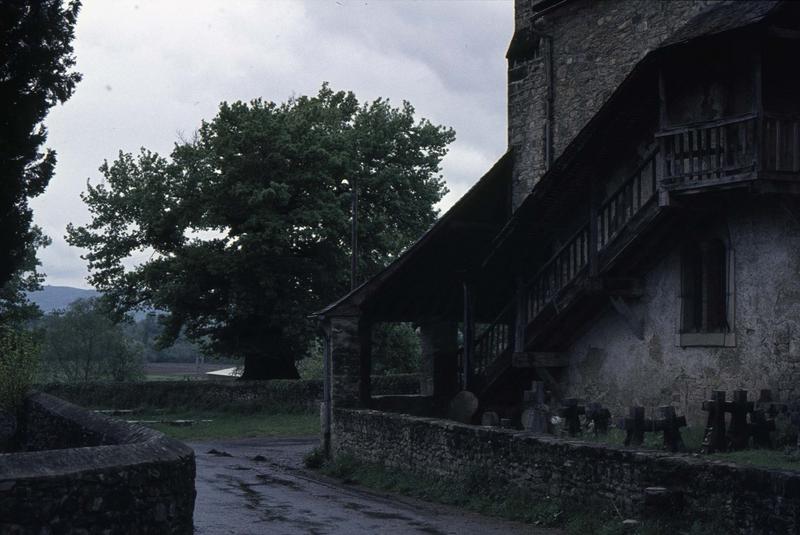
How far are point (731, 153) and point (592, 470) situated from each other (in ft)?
15.8

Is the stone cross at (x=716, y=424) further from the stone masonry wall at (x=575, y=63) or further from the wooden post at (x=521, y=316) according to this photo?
the stone masonry wall at (x=575, y=63)

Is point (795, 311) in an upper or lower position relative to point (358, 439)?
upper

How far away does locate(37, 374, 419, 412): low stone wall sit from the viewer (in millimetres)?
35219

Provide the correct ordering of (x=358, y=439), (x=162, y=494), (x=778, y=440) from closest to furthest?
1. (x=162, y=494)
2. (x=778, y=440)
3. (x=358, y=439)

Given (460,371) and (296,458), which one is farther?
(296,458)

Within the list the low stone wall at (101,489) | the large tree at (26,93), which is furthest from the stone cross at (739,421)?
the large tree at (26,93)

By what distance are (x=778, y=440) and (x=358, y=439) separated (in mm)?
8144

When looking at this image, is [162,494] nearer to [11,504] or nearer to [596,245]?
[11,504]

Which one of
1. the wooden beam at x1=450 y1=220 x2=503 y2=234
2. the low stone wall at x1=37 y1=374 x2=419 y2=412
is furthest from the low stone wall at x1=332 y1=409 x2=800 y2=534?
the low stone wall at x1=37 y1=374 x2=419 y2=412

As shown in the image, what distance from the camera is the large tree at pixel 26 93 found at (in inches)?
882

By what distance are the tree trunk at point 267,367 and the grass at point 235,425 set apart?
298cm

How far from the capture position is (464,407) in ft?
63.6

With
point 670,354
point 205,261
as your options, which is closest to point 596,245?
point 670,354

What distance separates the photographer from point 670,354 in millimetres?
16031
